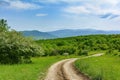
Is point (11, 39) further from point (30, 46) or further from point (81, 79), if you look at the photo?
point (81, 79)

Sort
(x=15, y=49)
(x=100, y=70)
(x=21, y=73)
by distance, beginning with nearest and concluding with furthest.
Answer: (x=21, y=73) → (x=100, y=70) → (x=15, y=49)

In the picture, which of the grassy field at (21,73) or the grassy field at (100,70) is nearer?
the grassy field at (100,70)

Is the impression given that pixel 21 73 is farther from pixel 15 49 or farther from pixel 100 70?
pixel 15 49

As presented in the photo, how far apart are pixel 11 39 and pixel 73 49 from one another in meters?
70.0

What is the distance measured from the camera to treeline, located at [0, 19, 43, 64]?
212ft

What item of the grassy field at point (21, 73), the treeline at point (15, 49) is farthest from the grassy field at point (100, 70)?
the treeline at point (15, 49)

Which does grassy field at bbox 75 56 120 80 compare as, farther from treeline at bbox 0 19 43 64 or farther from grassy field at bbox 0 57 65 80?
treeline at bbox 0 19 43 64

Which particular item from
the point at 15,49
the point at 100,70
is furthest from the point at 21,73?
the point at 15,49

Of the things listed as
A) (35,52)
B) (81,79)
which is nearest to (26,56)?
(35,52)

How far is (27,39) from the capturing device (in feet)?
227

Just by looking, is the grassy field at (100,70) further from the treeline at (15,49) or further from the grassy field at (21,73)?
the treeline at (15,49)

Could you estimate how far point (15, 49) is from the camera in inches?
2554

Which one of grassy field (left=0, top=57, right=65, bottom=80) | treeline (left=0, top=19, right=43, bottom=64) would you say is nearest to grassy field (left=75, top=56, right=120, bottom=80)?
grassy field (left=0, top=57, right=65, bottom=80)

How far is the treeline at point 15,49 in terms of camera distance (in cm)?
6475
